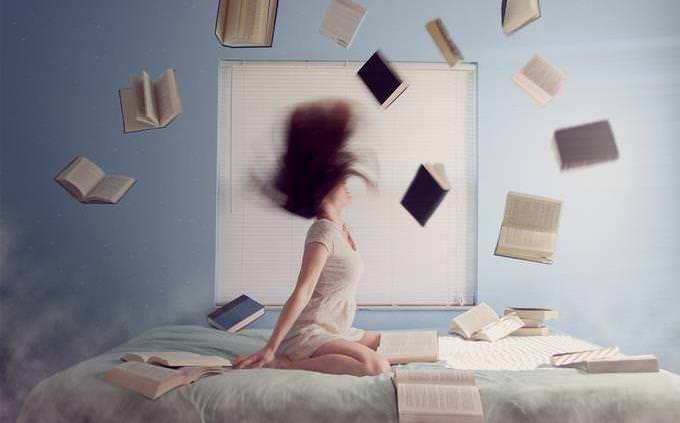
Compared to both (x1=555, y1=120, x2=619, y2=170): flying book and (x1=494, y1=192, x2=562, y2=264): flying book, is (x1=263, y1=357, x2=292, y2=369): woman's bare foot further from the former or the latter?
(x1=555, y1=120, x2=619, y2=170): flying book

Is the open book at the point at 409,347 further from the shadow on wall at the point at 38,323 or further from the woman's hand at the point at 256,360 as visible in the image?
the shadow on wall at the point at 38,323

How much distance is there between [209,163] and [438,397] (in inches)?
69.2

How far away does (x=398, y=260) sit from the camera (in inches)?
122

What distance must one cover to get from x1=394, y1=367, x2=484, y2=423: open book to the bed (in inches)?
1.1

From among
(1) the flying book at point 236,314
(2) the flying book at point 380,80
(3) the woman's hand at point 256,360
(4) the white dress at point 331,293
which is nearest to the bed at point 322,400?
(3) the woman's hand at point 256,360

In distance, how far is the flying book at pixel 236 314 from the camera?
289 cm

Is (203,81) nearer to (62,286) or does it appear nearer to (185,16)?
(185,16)

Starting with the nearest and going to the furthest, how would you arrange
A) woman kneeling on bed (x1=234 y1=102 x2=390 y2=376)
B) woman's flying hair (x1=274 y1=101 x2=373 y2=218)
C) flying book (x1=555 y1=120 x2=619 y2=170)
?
woman kneeling on bed (x1=234 y1=102 x2=390 y2=376) < woman's flying hair (x1=274 y1=101 x2=373 y2=218) < flying book (x1=555 y1=120 x2=619 y2=170)

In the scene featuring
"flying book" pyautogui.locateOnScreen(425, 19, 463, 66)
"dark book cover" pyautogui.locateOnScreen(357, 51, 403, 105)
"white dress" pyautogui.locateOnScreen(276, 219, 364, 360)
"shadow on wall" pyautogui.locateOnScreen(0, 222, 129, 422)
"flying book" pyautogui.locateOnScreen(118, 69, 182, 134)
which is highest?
"flying book" pyautogui.locateOnScreen(425, 19, 463, 66)

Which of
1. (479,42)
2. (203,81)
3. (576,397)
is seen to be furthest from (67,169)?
(576,397)

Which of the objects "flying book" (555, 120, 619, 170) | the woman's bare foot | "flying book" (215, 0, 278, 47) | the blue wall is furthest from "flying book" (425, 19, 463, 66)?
the woman's bare foot

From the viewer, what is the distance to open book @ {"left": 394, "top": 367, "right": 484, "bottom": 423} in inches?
63.2

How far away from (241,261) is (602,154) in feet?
Result: 5.65

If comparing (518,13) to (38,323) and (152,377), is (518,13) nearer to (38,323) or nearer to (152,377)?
(152,377)
